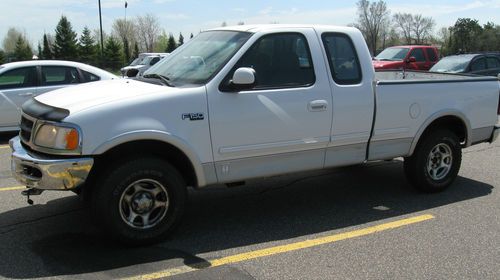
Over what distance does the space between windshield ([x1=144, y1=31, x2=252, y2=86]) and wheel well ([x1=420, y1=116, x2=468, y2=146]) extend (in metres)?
2.59

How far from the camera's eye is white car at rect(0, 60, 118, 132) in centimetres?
988

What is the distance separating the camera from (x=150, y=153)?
454 centimetres

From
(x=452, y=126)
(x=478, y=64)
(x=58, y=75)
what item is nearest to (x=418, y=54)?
(x=478, y=64)

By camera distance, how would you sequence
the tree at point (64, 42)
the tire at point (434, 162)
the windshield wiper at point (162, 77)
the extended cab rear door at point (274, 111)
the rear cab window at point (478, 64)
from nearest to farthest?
the extended cab rear door at point (274, 111), the windshield wiper at point (162, 77), the tire at point (434, 162), the rear cab window at point (478, 64), the tree at point (64, 42)

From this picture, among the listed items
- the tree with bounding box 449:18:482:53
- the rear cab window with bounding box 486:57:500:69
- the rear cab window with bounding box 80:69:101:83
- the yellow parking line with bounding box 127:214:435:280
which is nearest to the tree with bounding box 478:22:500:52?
the tree with bounding box 449:18:482:53

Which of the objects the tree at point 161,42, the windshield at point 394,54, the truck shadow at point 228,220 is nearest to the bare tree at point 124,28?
the tree at point 161,42

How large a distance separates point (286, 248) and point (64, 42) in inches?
2428

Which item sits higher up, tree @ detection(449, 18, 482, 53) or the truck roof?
tree @ detection(449, 18, 482, 53)

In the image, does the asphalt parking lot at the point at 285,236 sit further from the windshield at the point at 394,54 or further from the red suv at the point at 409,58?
the windshield at the point at 394,54

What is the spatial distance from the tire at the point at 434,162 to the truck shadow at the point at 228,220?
142 mm

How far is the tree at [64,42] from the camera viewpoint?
199 feet

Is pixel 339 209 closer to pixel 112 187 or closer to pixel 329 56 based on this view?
pixel 329 56

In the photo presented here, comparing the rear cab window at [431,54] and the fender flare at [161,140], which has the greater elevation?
the rear cab window at [431,54]

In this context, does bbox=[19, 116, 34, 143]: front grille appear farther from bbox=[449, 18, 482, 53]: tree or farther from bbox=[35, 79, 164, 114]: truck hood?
bbox=[449, 18, 482, 53]: tree
